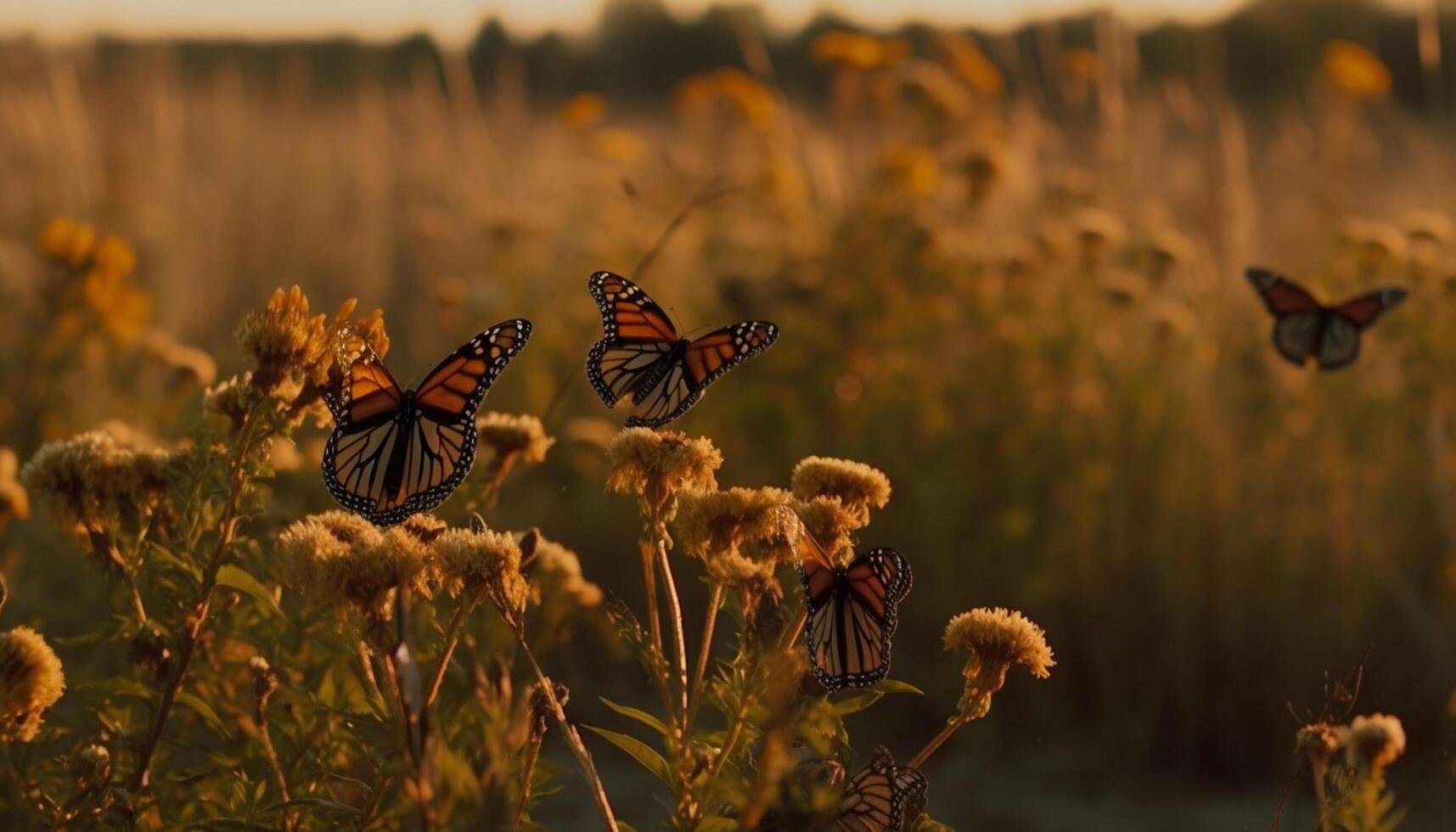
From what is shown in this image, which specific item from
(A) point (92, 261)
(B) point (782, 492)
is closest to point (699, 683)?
(B) point (782, 492)

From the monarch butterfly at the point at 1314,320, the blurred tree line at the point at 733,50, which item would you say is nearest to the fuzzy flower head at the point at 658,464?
the monarch butterfly at the point at 1314,320

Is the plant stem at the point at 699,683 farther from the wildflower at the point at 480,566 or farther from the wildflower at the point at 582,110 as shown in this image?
the wildflower at the point at 582,110

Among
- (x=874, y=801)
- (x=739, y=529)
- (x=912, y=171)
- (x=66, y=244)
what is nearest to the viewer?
(x=874, y=801)

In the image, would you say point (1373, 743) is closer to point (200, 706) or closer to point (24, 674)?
point (200, 706)

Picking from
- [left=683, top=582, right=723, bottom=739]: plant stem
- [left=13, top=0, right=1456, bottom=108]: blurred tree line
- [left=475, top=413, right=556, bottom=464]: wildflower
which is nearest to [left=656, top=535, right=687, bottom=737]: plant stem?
[left=683, top=582, right=723, bottom=739]: plant stem

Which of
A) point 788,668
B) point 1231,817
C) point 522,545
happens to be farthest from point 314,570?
point 1231,817

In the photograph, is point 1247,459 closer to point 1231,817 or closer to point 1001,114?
point 1231,817

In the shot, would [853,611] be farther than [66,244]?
No
